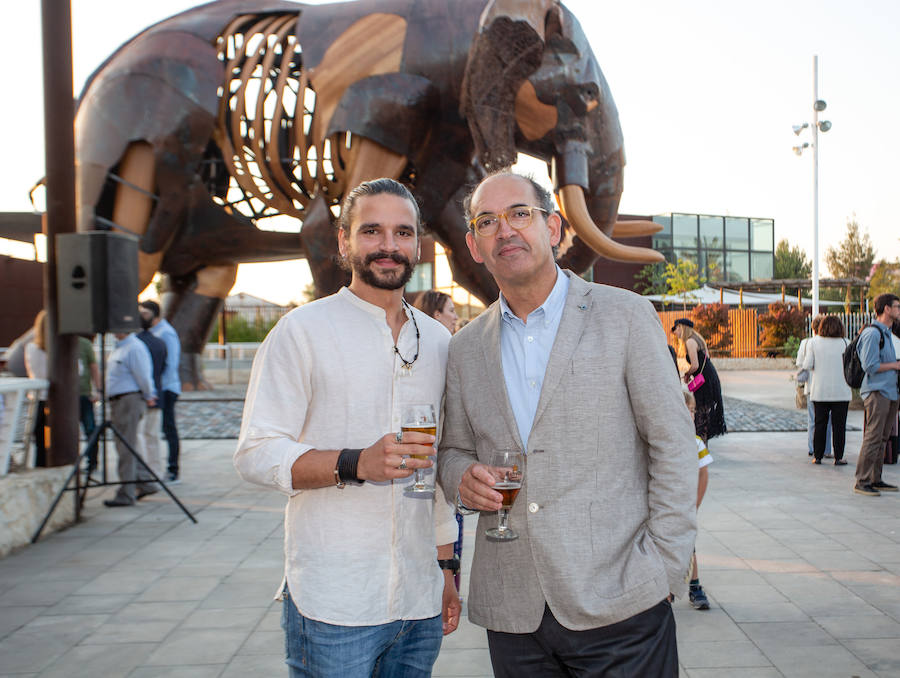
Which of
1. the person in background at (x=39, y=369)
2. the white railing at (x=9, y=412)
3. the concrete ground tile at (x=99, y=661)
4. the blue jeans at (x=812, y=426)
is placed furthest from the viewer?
the blue jeans at (x=812, y=426)

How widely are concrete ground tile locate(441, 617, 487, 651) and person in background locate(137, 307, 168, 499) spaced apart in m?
3.88

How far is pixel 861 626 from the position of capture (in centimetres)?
354

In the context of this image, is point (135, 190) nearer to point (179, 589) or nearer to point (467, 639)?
point (179, 589)

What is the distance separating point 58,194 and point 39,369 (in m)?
1.59

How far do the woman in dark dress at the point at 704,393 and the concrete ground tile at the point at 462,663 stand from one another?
2300 millimetres

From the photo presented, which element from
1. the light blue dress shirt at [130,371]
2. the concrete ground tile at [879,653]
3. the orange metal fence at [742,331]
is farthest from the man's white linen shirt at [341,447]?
the orange metal fence at [742,331]

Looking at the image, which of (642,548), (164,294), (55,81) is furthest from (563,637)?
(164,294)

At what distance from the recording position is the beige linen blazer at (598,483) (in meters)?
1.72

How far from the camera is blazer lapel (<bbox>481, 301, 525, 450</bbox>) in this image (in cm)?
183

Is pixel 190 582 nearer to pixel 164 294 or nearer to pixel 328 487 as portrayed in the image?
pixel 328 487

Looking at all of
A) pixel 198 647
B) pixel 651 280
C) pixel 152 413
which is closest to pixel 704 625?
pixel 198 647

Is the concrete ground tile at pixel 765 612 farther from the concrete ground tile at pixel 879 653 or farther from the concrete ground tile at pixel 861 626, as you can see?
the concrete ground tile at pixel 879 653

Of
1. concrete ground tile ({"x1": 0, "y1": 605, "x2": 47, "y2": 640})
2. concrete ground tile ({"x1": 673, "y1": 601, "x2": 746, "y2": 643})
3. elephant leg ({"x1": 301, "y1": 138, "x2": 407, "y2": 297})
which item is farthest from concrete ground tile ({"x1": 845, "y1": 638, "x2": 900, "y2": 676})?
elephant leg ({"x1": 301, "y1": 138, "x2": 407, "y2": 297})

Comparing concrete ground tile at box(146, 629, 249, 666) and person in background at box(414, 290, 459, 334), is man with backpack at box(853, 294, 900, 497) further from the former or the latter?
concrete ground tile at box(146, 629, 249, 666)
